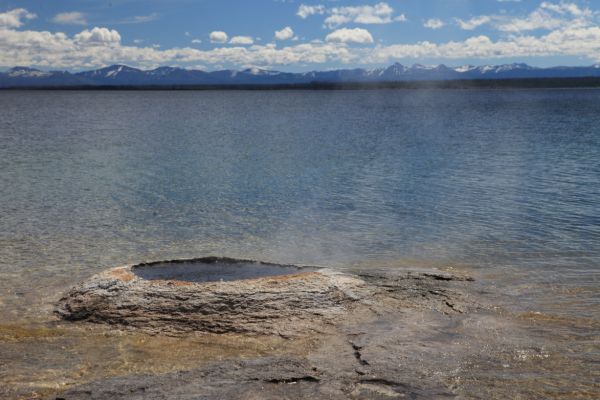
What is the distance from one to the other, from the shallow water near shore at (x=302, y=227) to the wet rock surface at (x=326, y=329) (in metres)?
0.57

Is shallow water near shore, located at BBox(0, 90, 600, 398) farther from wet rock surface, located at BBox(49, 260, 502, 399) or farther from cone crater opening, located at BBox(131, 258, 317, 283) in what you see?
cone crater opening, located at BBox(131, 258, 317, 283)

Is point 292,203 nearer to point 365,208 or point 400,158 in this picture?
point 365,208

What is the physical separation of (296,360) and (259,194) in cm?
1731

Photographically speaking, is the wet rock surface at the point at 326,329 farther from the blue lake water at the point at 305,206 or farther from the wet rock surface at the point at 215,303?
the blue lake water at the point at 305,206

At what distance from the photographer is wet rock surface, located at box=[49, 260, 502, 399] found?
8.19 metres

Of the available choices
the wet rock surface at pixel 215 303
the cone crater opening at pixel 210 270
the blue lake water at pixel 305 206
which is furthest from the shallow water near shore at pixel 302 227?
the cone crater opening at pixel 210 270

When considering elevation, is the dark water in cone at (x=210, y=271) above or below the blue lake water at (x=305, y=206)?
above

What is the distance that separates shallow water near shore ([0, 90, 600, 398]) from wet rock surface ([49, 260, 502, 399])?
574mm

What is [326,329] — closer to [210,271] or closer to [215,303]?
[215,303]

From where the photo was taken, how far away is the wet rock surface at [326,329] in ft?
26.9

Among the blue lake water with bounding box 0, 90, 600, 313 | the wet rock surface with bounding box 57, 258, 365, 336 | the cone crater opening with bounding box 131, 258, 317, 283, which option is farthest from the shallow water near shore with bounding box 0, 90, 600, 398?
the cone crater opening with bounding box 131, 258, 317, 283

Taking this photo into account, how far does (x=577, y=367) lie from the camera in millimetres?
8789

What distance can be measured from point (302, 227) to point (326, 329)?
32.2ft

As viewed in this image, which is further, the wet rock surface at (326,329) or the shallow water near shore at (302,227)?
the shallow water near shore at (302,227)
